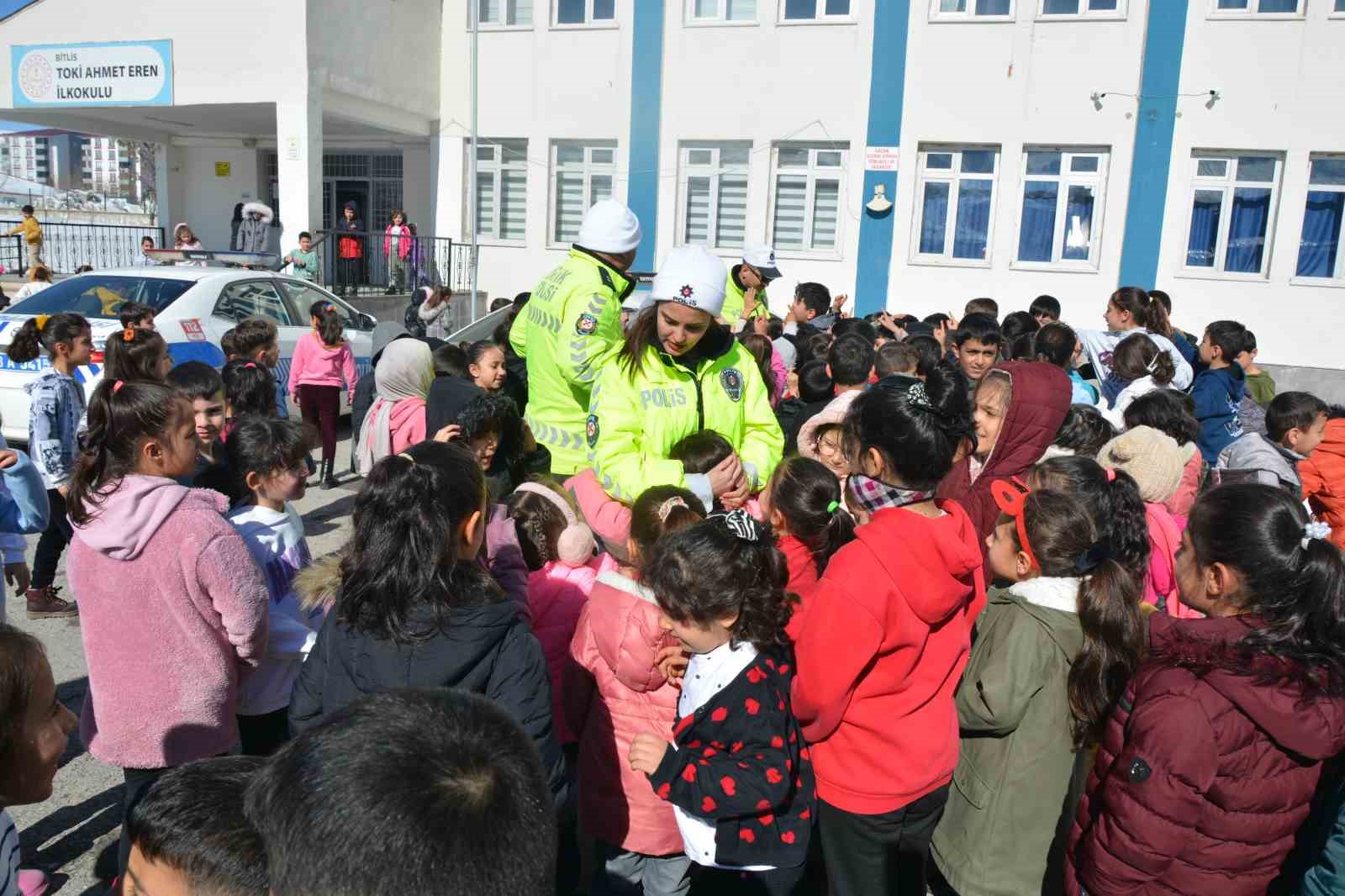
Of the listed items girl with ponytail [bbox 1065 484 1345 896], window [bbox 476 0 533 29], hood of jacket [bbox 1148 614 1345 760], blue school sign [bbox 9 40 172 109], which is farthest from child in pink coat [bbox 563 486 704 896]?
window [bbox 476 0 533 29]

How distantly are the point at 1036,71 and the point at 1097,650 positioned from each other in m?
14.6

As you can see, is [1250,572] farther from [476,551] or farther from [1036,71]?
[1036,71]

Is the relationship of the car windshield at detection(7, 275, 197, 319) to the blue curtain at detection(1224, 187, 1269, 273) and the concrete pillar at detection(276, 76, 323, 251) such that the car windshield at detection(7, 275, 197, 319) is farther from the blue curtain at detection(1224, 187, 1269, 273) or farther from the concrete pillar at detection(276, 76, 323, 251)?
the blue curtain at detection(1224, 187, 1269, 273)

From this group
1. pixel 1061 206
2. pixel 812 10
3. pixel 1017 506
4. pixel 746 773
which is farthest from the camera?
pixel 812 10

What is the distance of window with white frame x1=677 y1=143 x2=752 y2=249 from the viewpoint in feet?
54.5

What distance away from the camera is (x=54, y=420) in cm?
499

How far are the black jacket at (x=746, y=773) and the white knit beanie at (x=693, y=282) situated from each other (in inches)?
44.8

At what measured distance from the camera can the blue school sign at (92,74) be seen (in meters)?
15.3

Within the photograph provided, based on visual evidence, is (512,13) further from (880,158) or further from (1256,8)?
(1256,8)

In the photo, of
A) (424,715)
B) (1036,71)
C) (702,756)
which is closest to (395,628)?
(702,756)

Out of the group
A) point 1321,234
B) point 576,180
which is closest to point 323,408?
point 576,180

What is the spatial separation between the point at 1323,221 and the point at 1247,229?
1.05m

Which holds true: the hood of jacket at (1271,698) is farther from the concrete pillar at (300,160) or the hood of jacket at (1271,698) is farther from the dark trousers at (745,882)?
the concrete pillar at (300,160)

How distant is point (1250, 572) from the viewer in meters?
2.27
